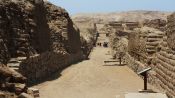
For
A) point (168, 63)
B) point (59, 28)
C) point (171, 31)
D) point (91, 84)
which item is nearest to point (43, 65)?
point (91, 84)

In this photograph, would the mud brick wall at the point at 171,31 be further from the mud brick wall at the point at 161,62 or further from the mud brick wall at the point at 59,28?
the mud brick wall at the point at 59,28

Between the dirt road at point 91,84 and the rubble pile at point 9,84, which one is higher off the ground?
the rubble pile at point 9,84

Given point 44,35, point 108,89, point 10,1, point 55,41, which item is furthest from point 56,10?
point 108,89

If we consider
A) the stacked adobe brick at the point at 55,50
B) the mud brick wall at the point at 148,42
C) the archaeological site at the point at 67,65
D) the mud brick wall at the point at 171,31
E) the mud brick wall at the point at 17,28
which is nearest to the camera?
the mud brick wall at the point at 171,31

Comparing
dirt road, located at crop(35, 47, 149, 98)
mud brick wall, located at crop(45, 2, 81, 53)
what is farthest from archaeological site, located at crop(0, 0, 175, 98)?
mud brick wall, located at crop(45, 2, 81, 53)

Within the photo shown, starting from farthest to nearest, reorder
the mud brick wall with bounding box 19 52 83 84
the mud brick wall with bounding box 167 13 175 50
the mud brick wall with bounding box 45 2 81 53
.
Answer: the mud brick wall with bounding box 45 2 81 53
the mud brick wall with bounding box 19 52 83 84
the mud brick wall with bounding box 167 13 175 50

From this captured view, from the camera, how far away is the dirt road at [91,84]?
17672 mm

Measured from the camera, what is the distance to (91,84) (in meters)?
20.6

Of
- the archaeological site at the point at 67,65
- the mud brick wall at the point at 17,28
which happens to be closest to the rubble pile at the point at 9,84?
the archaeological site at the point at 67,65

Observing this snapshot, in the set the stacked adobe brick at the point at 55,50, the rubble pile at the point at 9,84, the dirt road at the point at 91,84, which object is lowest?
the dirt road at the point at 91,84

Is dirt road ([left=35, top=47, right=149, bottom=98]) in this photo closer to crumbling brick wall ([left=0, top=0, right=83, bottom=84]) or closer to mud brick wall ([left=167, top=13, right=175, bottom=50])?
crumbling brick wall ([left=0, top=0, right=83, bottom=84])

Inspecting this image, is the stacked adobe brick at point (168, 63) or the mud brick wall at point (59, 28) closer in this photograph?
the stacked adobe brick at point (168, 63)

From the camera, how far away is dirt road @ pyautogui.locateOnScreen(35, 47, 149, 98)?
1767 cm

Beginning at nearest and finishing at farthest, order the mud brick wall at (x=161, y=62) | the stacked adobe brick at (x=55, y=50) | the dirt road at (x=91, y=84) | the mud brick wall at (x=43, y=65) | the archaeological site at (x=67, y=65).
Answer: the mud brick wall at (x=161, y=62)
the archaeological site at (x=67, y=65)
the dirt road at (x=91, y=84)
the mud brick wall at (x=43, y=65)
the stacked adobe brick at (x=55, y=50)
